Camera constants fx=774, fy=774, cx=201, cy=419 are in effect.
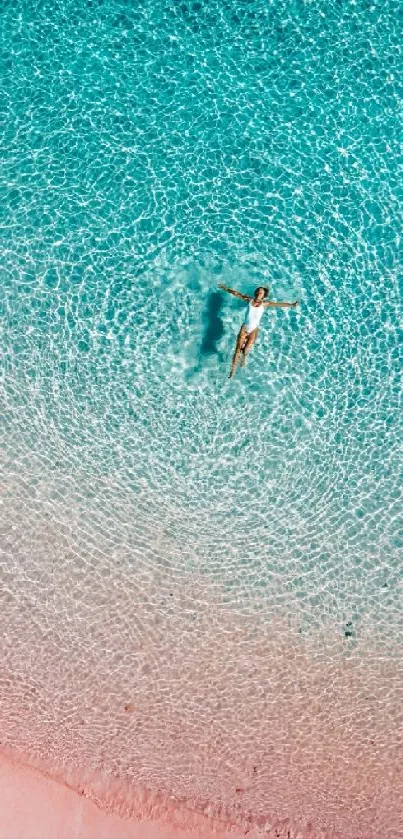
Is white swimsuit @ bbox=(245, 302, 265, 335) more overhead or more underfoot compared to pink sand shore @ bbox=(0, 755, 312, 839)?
more overhead

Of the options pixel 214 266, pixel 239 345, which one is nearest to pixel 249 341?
pixel 239 345

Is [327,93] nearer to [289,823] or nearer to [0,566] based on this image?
[0,566]

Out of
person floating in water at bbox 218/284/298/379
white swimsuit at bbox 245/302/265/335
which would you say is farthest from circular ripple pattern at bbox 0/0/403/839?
white swimsuit at bbox 245/302/265/335

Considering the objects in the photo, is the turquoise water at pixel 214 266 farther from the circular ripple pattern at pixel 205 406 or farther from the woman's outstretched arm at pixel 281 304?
the woman's outstretched arm at pixel 281 304

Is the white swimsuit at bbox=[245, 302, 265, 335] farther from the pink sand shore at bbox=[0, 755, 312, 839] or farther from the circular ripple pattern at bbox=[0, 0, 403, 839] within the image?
the pink sand shore at bbox=[0, 755, 312, 839]

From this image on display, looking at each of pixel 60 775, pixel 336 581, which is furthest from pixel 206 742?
pixel 336 581

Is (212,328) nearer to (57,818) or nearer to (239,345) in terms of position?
Answer: (239,345)
